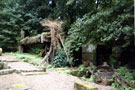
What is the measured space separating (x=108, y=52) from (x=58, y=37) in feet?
11.6

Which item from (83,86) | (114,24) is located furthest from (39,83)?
(114,24)

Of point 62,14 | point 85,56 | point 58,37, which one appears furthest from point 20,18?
point 85,56

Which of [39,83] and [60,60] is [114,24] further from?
[60,60]

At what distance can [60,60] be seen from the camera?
8.03 metres

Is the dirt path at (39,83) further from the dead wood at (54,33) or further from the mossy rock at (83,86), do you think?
the dead wood at (54,33)

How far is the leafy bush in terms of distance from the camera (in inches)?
316

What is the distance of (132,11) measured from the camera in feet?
14.2

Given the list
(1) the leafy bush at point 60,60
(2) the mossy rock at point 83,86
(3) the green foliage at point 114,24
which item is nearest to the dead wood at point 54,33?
(1) the leafy bush at point 60,60

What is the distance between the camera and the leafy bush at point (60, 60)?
316 inches

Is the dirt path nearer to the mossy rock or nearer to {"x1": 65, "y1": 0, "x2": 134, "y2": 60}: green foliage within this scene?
the mossy rock

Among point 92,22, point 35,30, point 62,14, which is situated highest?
point 62,14

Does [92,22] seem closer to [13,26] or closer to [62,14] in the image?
[62,14]

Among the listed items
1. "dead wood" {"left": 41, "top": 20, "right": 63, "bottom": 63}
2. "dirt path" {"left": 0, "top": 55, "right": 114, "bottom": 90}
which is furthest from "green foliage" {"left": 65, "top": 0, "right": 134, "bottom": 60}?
"dead wood" {"left": 41, "top": 20, "right": 63, "bottom": 63}

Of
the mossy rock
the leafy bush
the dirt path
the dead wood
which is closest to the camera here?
the mossy rock
